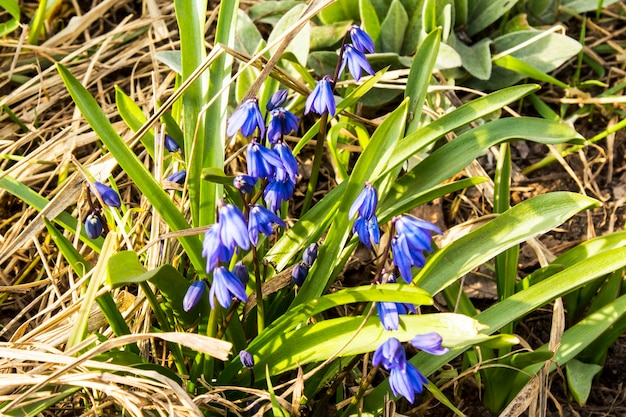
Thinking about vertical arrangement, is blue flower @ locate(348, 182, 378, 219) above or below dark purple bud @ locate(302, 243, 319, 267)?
above

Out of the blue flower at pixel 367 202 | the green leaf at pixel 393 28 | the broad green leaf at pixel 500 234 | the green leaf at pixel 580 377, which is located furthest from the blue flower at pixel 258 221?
the green leaf at pixel 393 28

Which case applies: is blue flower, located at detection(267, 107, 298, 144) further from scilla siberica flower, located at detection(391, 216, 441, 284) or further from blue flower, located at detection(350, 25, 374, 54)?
scilla siberica flower, located at detection(391, 216, 441, 284)

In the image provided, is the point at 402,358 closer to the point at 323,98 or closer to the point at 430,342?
the point at 430,342

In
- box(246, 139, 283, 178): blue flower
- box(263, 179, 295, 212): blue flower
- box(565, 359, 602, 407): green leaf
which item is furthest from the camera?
box(565, 359, 602, 407): green leaf

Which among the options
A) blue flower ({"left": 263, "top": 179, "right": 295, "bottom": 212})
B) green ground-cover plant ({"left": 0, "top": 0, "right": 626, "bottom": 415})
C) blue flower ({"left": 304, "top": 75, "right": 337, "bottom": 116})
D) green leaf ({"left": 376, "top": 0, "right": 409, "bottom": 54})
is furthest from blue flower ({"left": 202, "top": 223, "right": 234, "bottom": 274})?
green leaf ({"left": 376, "top": 0, "right": 409, "bottom": 54})

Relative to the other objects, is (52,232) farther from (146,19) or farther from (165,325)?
(146,19)

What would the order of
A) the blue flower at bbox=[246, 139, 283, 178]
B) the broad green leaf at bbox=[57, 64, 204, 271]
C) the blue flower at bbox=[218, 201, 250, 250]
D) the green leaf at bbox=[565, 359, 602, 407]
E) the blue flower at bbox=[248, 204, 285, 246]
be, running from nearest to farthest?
the blue flower at bbox=[218, 201, 250, 250] → the blue flower at bbox=[248, 204, 285, 246] → the blue flower at bbox=[246, 139, 283, 178] → the broad green leaf at bbox=[57, 64, 204, 271] → the green leaf at bbox=[565, 359, 602, 407]
